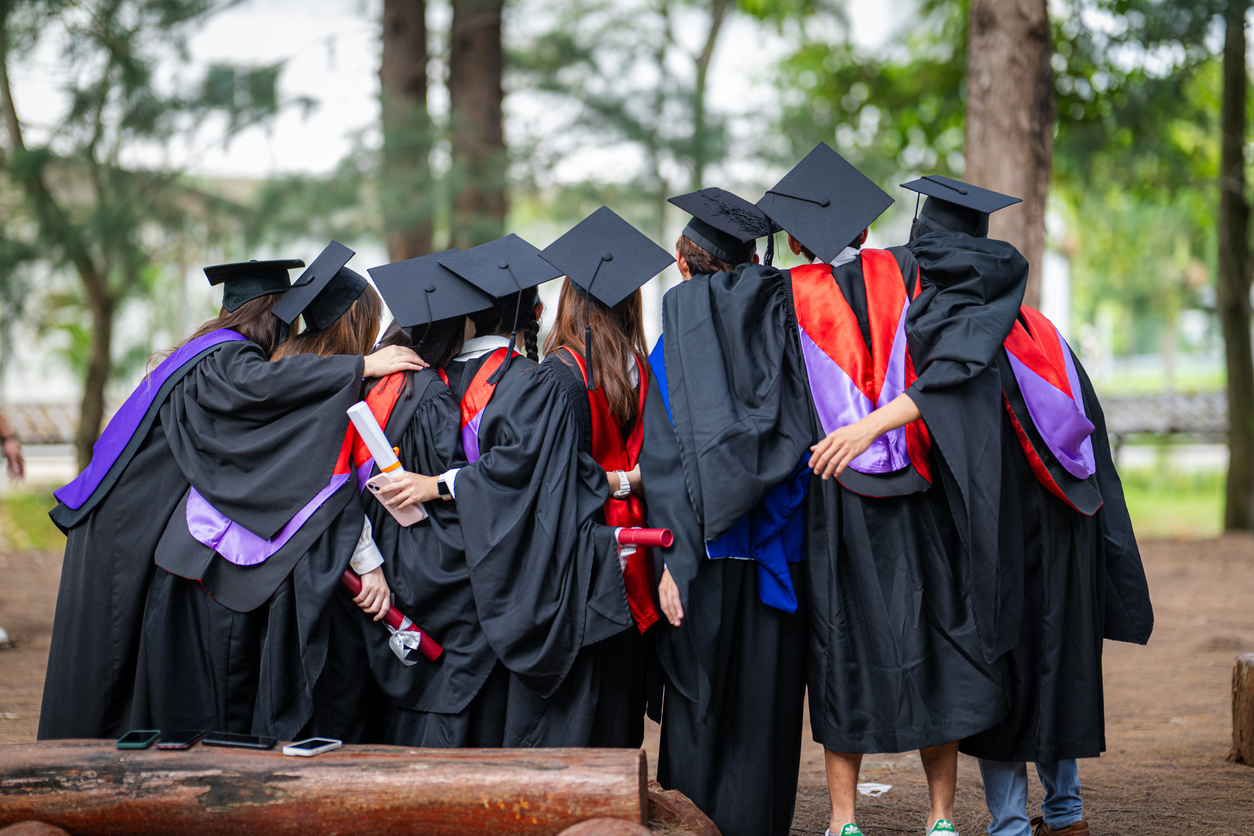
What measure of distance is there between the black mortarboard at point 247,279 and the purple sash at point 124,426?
0.18 metres

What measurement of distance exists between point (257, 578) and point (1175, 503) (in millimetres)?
13941

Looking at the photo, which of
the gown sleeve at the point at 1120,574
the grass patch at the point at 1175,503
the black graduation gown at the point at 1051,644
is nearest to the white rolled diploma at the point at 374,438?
the black graduation gown at the point at 1051,644

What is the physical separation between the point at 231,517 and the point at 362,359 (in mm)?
610

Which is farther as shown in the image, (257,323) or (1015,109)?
(1015,109)

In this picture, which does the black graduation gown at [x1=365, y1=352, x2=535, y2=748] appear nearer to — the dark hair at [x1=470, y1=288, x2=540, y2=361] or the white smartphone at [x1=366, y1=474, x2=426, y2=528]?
the white smartphone at [x1=366, y1=474, x2=426, y2=528]

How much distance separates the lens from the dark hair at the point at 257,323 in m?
3.25

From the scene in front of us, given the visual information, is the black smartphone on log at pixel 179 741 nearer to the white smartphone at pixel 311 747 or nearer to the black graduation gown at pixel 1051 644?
the white smartphone at pixel 311 747

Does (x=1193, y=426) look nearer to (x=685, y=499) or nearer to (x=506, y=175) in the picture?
(x=506, y=175)

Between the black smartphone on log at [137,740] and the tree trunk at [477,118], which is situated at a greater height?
the tree trunk at [477,118]

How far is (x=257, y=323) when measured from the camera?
10.7 feet

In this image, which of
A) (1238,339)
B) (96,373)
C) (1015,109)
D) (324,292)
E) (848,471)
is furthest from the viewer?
(96,373)

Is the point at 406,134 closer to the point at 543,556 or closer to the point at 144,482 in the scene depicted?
the point at 144,482

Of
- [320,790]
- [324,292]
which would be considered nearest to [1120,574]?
[320,790]

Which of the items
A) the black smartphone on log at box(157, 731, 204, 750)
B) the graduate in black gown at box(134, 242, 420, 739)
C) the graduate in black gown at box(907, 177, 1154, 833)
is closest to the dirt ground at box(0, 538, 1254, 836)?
the graduate in black gown at box(907, 177, 1154, 833)
